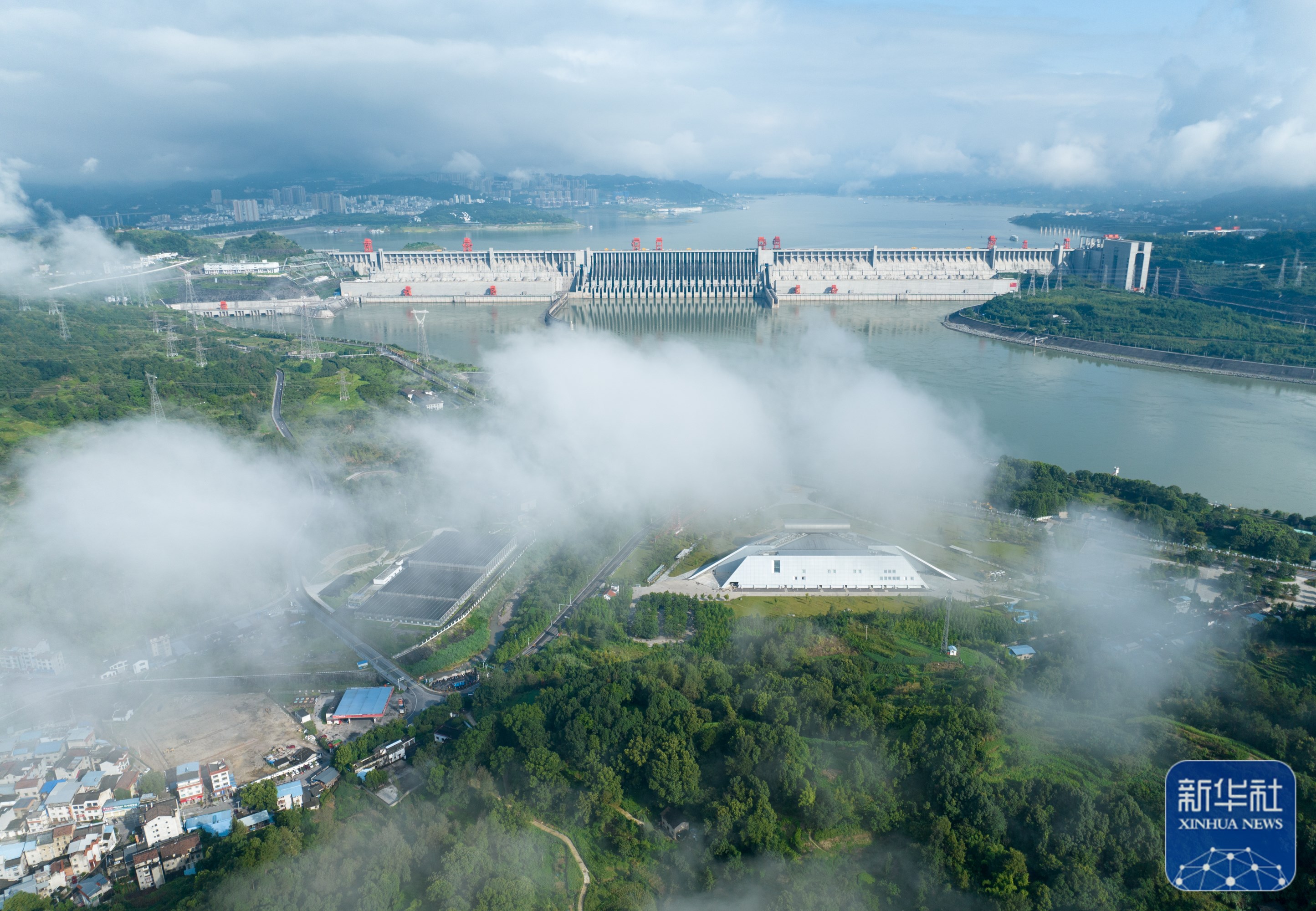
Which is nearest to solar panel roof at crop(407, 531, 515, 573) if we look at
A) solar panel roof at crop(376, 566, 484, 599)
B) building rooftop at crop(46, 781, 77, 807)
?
solar panel roof at crop(376, 566, 484, 599)

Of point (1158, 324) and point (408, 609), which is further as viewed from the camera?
point (1158, 324)

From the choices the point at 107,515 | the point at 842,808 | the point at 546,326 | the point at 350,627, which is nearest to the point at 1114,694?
the point at 842,808

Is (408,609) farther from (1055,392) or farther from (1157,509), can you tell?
(1055,392)

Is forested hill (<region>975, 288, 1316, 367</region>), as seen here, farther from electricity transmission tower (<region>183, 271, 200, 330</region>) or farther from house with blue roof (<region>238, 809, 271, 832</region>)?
electricity transmission tower (<region>183, 271, 200, 330</region>)

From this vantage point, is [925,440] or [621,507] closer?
[621,507]

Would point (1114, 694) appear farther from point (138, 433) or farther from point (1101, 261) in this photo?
point (1101, 261)

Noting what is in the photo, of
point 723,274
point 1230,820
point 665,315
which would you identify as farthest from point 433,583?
point 723,274
